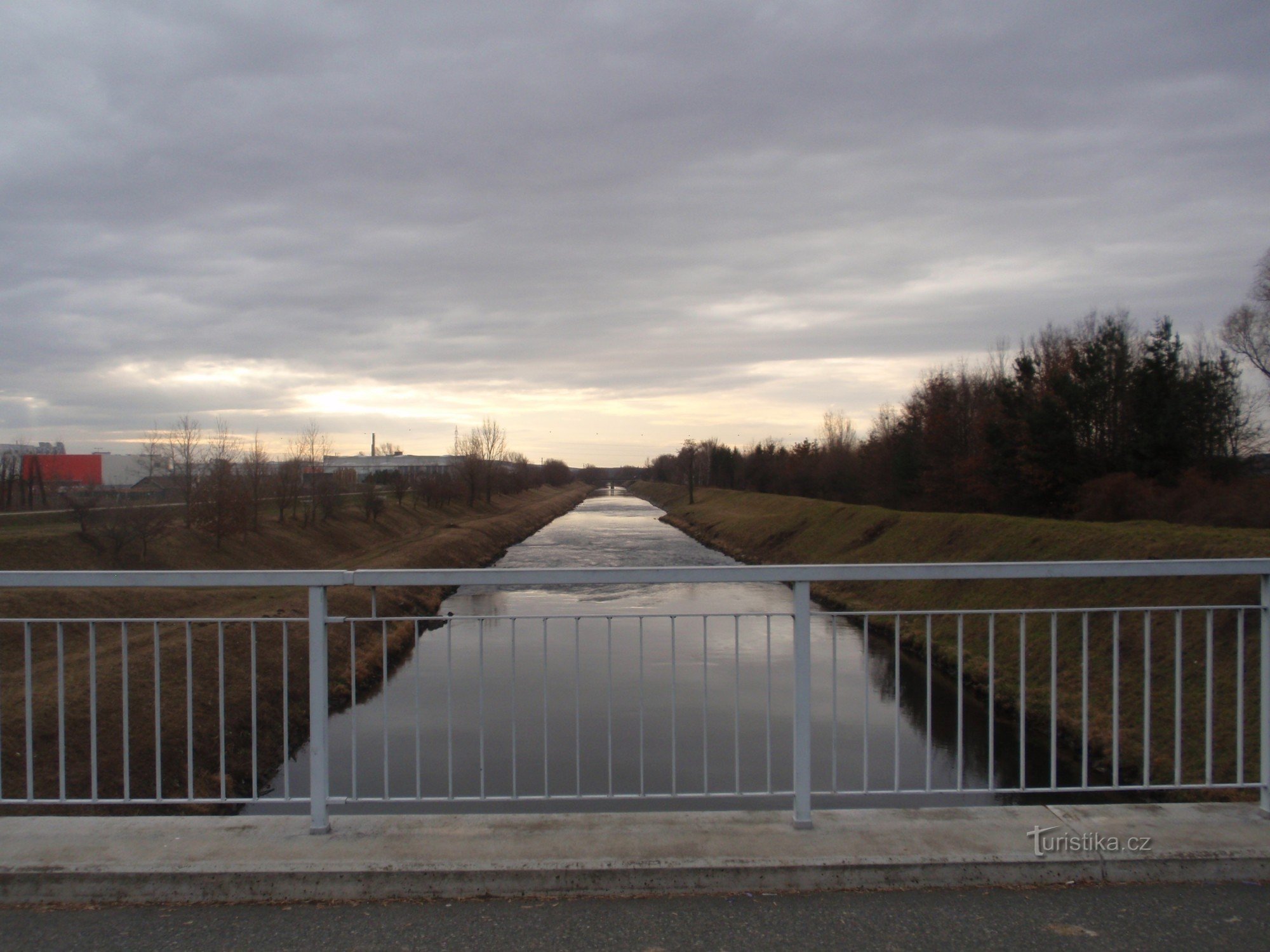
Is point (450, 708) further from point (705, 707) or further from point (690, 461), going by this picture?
point (690, 461)

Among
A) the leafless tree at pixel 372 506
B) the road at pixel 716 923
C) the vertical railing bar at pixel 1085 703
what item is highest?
the vertical railing bar at pixel 1085 703

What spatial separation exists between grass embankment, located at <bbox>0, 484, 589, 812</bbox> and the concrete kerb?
54 cm

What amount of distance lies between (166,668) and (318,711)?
10538 millimetres

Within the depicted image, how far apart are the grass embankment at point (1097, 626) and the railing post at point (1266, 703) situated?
2.91 feet

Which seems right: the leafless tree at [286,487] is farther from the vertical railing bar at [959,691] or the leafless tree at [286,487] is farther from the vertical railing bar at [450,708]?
the vertical railing bar at [959,691]

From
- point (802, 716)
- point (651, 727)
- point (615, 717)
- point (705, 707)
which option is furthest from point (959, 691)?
point (615, 717)

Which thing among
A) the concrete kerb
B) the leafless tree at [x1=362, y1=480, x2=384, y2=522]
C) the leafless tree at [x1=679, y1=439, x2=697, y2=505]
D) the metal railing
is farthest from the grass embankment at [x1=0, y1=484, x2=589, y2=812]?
the leafless tree at [x1=679, y1=439, x2=697, y2=505]

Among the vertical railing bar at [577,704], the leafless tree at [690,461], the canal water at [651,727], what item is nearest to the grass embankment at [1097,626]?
the canal water at [651,727]

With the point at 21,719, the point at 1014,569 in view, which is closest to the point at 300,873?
the point at 1014,569

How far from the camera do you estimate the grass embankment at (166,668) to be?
9.60m

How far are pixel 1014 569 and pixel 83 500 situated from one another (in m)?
28.9

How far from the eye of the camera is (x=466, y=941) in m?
2.75

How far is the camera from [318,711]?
353 cm

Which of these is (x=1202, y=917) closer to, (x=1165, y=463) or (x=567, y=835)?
(x=567, y=835)
